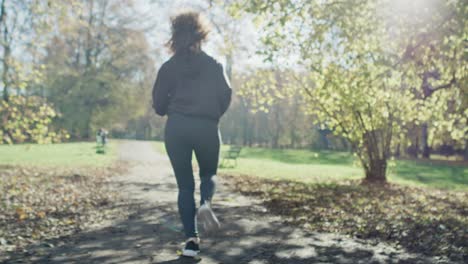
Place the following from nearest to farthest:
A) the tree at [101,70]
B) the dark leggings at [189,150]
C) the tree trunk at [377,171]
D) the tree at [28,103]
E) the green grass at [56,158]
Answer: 1. the dark leggings at [189,150]
2. the tree at [28,103]
3. the tree trunk at [377,171]
4. the green grass at [56,158]
5. the tree at [101,70]

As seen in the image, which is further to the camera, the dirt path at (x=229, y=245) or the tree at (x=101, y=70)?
the tree at (x=101, y=70)

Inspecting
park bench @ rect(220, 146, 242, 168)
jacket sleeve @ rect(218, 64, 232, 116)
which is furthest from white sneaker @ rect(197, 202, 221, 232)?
park bench @ rect(220, 146, 242, 168)

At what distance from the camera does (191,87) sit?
13.5 feet

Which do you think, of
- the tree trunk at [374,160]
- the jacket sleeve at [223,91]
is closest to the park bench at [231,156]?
the tree trunk at [374,160]

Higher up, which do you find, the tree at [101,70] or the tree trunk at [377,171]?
the tree at [101,70]

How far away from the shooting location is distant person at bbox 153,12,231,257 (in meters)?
4.06

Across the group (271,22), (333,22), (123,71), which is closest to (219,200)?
(271,22)

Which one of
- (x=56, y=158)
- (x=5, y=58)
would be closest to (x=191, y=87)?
(x=5, y=58)

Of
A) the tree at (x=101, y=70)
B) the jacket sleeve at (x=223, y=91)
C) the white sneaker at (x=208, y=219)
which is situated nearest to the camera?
the white sneaker at (x=208, y=219)

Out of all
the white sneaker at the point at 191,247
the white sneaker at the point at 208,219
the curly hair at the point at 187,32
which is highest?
the curly hair at the point at 187,32

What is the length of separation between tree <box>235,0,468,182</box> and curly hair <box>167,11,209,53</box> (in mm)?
4946

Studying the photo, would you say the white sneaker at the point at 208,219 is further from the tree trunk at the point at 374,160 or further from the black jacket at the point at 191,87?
the tree trunk at the point at 374,160

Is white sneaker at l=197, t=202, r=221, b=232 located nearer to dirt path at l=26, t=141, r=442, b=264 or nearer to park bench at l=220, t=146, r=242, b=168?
dirt path at l=26, t=141, r=442, b=264

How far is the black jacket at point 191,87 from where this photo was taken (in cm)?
407
